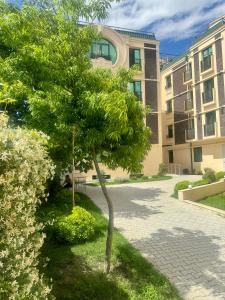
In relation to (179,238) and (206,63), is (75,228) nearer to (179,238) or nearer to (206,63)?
(179,238)

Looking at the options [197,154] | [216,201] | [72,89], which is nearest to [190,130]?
[197,154]

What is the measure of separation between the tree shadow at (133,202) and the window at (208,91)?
13964 mm

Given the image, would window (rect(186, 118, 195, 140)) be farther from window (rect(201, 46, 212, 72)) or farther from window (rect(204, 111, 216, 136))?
window (rect(201, 46, 212, 72))

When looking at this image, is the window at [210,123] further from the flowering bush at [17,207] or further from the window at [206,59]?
the flowering bush at [17,207]

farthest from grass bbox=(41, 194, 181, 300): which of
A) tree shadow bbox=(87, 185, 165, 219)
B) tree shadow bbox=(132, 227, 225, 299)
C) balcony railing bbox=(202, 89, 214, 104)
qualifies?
balcony railing bbox=(202, 89, 214, 104)

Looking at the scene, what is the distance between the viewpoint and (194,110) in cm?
3256

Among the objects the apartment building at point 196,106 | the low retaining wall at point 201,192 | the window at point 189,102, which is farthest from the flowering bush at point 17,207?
the window at point 189,102

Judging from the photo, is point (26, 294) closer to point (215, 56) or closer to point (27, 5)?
point (27, 5)

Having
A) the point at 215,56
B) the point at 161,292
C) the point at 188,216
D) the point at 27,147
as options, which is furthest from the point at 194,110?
the point at 27,147

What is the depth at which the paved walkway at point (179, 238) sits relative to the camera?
7129mm

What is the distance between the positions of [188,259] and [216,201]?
334 inches

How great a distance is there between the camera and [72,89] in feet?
22.5

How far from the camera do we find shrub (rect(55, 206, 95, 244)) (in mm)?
8664

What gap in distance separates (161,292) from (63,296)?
2.12 meters
